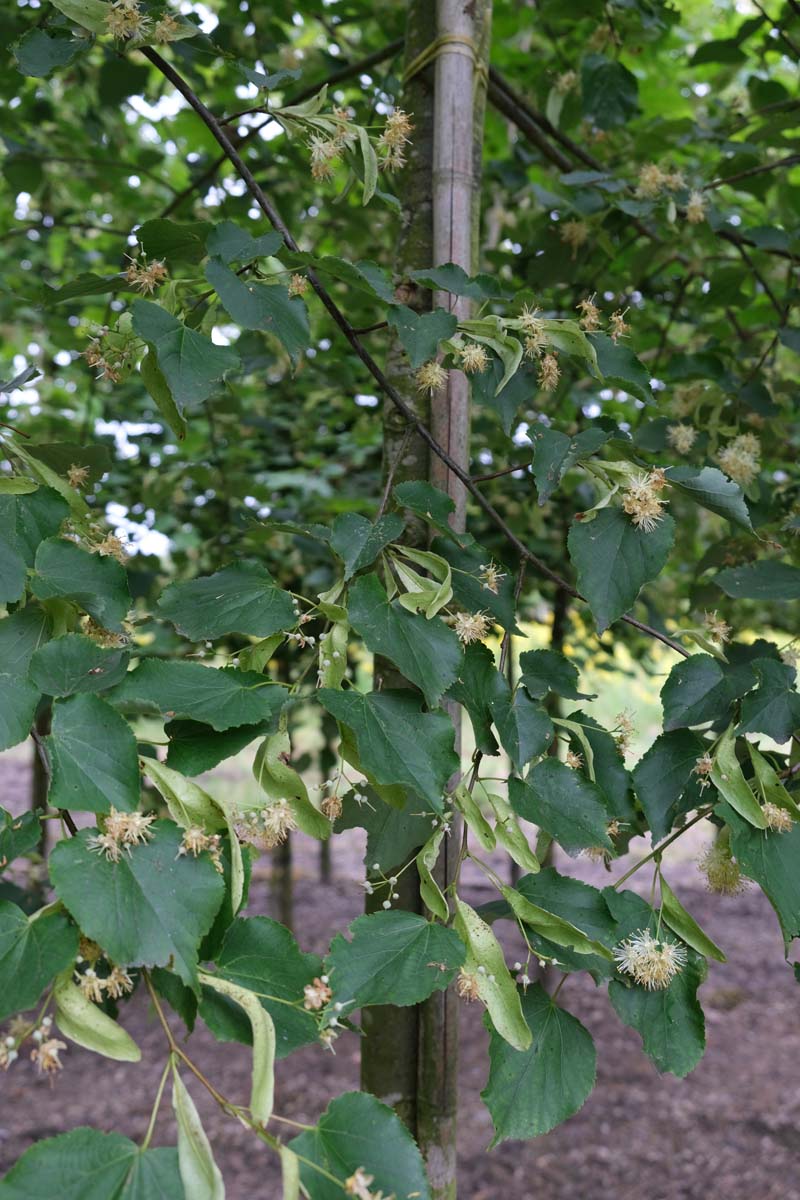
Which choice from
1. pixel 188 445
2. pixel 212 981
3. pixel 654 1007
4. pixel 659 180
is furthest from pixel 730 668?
pixel 188 445

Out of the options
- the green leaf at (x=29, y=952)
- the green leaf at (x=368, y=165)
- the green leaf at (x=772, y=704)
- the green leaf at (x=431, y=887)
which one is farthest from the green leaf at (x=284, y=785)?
the green leaf at (x=368, y=165)

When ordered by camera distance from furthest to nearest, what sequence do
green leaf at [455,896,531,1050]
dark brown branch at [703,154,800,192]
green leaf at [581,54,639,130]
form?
green leaf at [581,54,639,130]
dark brown branch at [703,154,800,192]
green leaf at [455,896,531,1050]

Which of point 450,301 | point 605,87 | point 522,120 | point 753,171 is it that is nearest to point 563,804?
point 450,301

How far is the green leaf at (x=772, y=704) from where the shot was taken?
102 cm

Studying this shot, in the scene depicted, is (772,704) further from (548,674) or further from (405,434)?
(405,434)

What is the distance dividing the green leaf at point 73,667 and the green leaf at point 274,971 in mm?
238

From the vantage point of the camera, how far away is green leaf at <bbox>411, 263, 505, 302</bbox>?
3.42 feet

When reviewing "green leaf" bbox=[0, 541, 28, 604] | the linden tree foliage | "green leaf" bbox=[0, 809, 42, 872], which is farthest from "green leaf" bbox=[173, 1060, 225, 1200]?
"green leaf" bbox=[0, 541, 28, 604]

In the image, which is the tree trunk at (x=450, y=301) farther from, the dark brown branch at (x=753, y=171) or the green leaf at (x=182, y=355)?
the dark brown branch at (x=753, y=171)

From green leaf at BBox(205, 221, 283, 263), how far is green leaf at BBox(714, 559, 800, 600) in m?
0.70

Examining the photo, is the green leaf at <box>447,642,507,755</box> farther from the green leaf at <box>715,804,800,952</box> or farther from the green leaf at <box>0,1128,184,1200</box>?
the green leaf at <box>0,1128,184,1200</box>

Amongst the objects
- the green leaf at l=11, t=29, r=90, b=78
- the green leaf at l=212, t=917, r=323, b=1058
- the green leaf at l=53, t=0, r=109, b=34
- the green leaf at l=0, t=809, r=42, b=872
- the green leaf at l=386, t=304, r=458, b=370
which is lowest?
the green leaf at l=212, t=917, r=323, b=1058

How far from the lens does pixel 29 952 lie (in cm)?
75

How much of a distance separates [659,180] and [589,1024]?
331 centimetres
